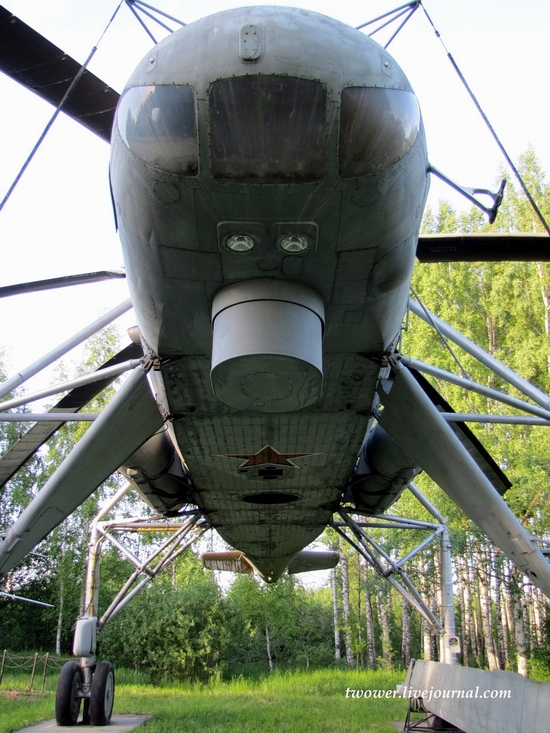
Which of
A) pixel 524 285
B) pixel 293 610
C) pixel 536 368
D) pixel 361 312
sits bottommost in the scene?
pixel 293 610

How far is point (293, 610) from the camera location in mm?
24172

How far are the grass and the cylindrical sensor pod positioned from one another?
591 centimetres

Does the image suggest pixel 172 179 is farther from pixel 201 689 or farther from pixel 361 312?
pixel 201 689

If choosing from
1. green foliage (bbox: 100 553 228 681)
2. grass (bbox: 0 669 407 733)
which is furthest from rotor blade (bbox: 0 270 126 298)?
green foliage (bbox: 100 553 228 681)

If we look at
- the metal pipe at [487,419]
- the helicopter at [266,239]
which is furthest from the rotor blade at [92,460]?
the metal pipe at [487,419]

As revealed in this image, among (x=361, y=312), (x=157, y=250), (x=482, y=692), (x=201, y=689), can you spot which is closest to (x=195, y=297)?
(x=157, y=250)

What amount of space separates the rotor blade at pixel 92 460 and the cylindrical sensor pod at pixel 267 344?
119cm

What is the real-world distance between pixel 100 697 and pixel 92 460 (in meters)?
4.01

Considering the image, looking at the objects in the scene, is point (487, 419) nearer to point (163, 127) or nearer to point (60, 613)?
point (163, 127)

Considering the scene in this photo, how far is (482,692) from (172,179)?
496 cm

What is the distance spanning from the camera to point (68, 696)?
644 centimetres

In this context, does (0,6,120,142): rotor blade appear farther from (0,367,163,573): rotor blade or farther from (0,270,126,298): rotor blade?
(0,367,163,573): rotor blade

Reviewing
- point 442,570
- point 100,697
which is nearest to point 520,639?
point 442,570

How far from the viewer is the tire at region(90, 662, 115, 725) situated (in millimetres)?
6539
